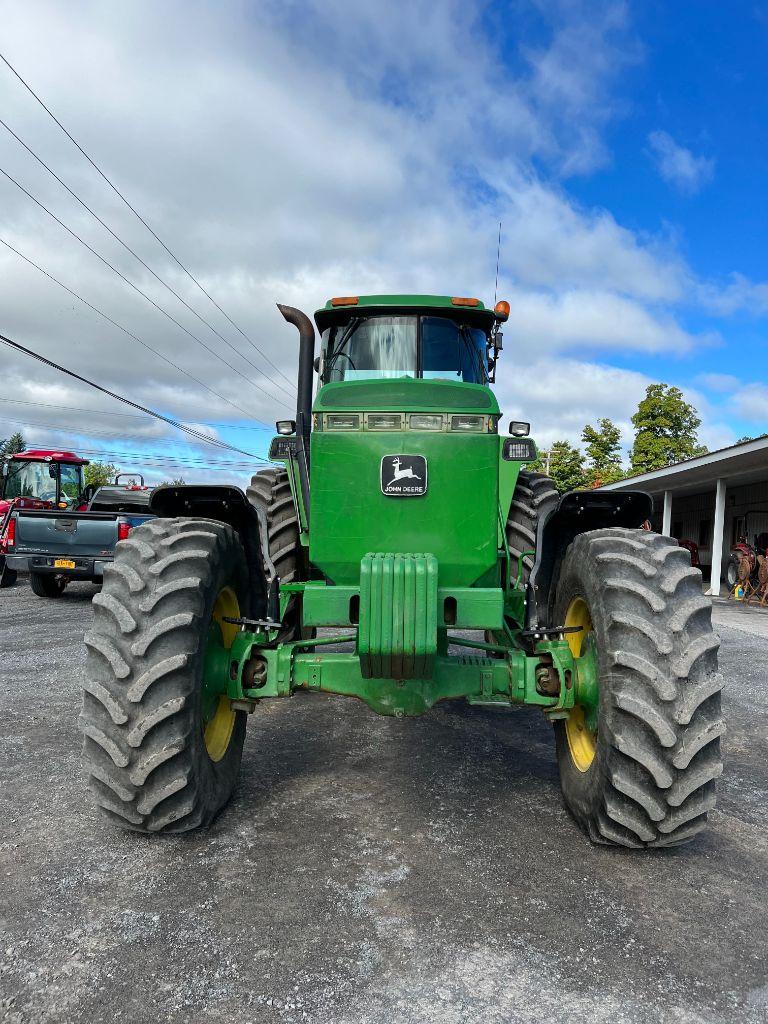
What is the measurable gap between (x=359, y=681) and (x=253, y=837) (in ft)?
2.66

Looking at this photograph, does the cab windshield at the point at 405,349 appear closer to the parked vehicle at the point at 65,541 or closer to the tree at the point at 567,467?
the parked vehicle at the point at 65,541

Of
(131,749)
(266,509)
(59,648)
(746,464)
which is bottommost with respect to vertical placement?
(59,648)

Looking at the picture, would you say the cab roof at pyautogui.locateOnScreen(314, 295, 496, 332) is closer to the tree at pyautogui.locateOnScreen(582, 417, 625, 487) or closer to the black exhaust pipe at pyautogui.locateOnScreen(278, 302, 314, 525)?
the black exhaust pipe at pyautogui.locateOnScreen(278, 302, 314, 525)

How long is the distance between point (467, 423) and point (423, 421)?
0.71 ft

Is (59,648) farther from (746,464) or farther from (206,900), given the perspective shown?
(746,464)

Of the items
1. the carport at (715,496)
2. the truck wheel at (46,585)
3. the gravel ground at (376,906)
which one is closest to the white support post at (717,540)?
the carport at (715,496)

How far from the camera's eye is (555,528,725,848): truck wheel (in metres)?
2.78

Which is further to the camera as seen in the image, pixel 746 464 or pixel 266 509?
pixel 746 464

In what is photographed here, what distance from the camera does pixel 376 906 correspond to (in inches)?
103

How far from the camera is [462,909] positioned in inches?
103

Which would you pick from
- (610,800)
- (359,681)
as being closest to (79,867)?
(359,681)

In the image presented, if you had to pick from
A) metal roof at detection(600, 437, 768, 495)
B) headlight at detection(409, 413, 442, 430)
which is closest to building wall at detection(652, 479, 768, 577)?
metal roof at detection(600, 437, 768, 495)

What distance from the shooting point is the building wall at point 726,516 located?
20625 millimetres

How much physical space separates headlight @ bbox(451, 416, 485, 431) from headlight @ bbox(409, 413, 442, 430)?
7 cm
